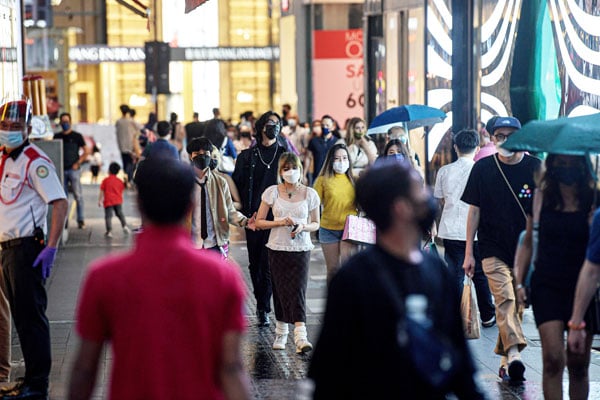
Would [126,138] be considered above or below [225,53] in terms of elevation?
below

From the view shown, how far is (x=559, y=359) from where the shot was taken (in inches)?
254

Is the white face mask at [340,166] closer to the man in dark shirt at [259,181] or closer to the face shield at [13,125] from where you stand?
the man in dark shirt at [259,181]

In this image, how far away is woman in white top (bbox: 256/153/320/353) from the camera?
9766mm

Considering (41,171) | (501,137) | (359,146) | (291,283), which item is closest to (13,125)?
(41,171)

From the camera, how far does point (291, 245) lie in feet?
32.2

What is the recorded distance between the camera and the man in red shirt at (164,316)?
153 inches

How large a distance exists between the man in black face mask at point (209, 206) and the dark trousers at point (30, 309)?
223cm

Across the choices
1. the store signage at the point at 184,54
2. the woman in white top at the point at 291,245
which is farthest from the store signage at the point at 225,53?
the woman in white top at the point at 291,245

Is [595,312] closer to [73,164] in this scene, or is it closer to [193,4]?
[193,4]

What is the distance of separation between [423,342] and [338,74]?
29.3m

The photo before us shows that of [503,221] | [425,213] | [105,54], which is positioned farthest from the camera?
[105,54]

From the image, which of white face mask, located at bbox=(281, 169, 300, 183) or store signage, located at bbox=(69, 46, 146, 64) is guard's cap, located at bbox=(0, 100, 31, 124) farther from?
store signage, located at bbox=(69, 46, 146, 64)

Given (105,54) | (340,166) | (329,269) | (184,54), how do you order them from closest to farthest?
(340,166), (329,269), (184,54), (105,54)

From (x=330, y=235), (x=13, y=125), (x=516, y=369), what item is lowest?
(x=516, y=369)
